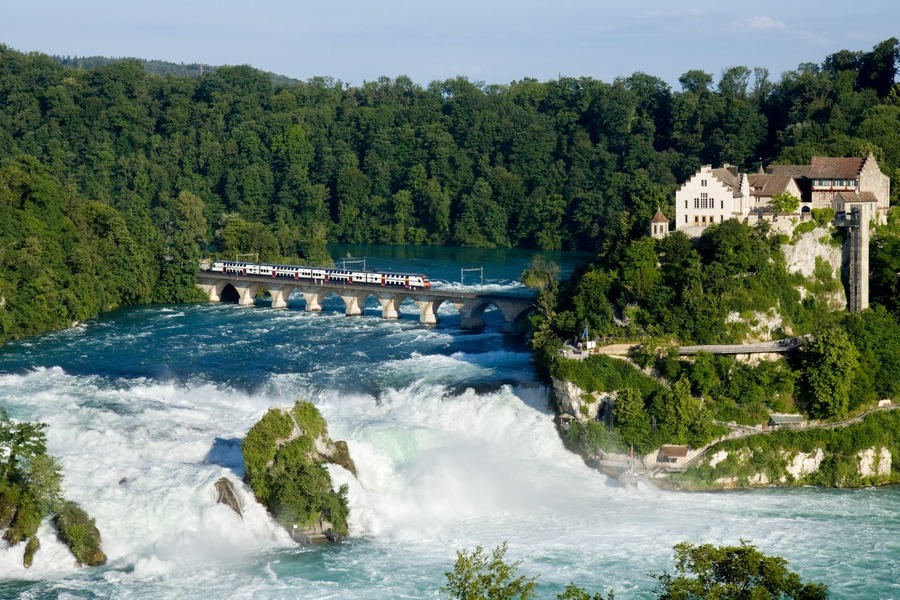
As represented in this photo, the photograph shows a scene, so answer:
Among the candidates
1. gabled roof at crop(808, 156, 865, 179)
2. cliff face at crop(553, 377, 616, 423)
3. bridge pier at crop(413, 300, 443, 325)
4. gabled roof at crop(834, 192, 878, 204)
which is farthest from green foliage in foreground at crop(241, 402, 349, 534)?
bridge pier at crop(413, 300, 443, 325)

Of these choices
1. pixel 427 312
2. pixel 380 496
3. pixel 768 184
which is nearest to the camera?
pixel 380 496

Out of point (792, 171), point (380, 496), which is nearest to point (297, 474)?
point (380, 496)

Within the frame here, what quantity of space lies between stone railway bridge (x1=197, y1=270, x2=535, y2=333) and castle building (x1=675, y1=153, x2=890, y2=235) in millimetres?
19689

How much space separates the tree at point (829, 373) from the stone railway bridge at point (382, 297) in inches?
1189

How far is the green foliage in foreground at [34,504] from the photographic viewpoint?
58281 millimetres

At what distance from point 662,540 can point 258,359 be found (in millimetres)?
40358

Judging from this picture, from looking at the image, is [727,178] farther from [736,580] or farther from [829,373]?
[736,580]

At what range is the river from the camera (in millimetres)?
56781

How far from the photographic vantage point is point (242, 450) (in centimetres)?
6366

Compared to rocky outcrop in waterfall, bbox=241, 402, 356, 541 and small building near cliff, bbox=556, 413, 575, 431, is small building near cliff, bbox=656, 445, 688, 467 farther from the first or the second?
rocky outcrop in waterfall, bbox=241, 402, 356, 541

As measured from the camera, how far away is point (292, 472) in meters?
61.8

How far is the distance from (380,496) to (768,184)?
1354 inches

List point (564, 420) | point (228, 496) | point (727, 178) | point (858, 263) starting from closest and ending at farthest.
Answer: point (228, 496)
point (564, 420)
point (858, 263)
point (727, 178)

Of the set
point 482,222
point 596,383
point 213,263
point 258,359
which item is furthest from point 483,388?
point 482,222
